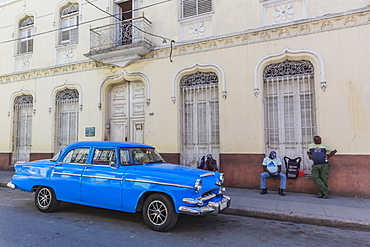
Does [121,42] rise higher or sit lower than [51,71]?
higher

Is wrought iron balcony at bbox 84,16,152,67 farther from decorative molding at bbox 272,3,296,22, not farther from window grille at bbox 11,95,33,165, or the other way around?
window grille at bbox 11,95,33,165

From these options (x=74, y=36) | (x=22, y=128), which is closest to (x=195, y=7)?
(x=74, y=36)

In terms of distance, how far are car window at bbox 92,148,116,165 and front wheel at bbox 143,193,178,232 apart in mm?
1236

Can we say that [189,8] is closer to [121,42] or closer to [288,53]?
[121,42]

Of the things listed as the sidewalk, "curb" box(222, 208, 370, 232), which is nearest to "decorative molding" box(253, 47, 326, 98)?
the sidewalk

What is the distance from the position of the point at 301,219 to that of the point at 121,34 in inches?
371

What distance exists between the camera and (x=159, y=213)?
4.98 m

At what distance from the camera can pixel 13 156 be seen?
13898 mm

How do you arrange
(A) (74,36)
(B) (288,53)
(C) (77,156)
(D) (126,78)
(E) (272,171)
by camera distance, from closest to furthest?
(C) (77,156)
(E) (272,171)
(B) (288,53)
(D) (126,78)
(A) (74,36)

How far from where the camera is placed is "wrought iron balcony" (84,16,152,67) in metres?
10.6

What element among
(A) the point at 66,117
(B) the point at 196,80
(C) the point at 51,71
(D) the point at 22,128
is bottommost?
(D) the point at 22,128

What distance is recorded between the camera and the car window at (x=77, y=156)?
595 centimetres

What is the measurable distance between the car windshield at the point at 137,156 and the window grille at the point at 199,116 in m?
3.90

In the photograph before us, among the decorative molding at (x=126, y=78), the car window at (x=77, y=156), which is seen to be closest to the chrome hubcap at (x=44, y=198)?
the car window at (x=77, y=156)
